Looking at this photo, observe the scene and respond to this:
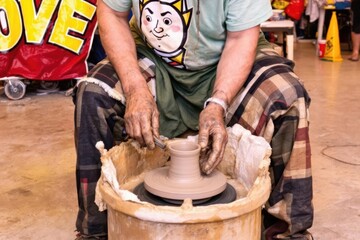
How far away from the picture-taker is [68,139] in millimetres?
2883

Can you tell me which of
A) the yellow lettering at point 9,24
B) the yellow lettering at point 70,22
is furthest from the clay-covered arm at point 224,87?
the yellow lettering at point 9,24

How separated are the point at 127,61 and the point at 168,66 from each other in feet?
0.54

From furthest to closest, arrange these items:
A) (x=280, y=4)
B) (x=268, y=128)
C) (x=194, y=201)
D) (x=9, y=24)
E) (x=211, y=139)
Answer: (x=280, y=4)
(x=9, y=24)
(x=268, y=128)
(x=211, y=139)
(x=194, y=201)

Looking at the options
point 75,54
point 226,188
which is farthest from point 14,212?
point 75,54

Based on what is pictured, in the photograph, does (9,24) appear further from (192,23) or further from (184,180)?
(184,180)

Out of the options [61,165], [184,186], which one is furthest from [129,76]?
[61,165]

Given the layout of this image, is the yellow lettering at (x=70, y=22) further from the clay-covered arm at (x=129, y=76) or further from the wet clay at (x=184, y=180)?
the wet clay at (x=184, y=180)

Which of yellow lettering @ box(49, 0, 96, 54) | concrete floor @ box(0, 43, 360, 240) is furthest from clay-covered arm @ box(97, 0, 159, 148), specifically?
yellow lettering @ box(49, 0, 96, 54)

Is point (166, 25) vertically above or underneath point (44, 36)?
above

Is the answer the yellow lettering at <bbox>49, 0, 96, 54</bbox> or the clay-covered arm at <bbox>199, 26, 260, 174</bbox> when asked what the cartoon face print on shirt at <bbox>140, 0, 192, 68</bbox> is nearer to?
the clay-covered arm at <bbox>199, 26, 260, 174</bbox>

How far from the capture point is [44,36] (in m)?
3.65

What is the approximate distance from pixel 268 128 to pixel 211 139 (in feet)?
0.66

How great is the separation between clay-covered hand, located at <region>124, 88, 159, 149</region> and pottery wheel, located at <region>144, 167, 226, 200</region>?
0.10 m

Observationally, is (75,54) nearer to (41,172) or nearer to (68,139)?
(68,139)
